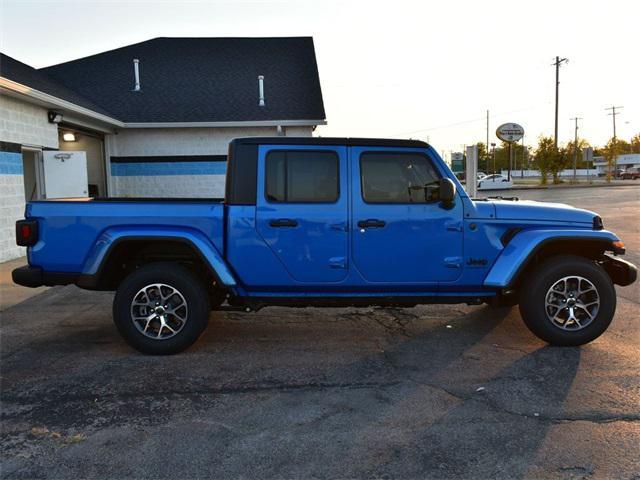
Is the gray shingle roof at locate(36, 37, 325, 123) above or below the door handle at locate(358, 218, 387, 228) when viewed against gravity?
above

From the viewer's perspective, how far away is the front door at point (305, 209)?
4.98 metres

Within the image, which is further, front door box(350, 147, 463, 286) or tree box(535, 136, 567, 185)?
tree box(535, 136, 567, 185)

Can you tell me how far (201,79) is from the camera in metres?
18.9

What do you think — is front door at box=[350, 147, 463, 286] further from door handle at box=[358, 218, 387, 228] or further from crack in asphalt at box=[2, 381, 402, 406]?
crack in asphalt at box=[2, 381, 402, 406]

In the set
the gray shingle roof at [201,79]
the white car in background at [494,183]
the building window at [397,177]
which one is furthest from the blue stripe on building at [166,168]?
the white car in background at [494,183]

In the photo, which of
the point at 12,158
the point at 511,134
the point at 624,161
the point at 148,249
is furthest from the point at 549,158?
the point at 624,161

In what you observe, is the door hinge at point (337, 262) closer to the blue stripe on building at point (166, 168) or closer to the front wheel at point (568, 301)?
the front wheel at point (568, 301)

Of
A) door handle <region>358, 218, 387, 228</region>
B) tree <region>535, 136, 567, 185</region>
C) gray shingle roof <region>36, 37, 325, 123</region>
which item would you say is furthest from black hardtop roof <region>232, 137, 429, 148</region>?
Answer: tree <region>535, 136, 567, 185</region>

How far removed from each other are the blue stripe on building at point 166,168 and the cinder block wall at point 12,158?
524cm

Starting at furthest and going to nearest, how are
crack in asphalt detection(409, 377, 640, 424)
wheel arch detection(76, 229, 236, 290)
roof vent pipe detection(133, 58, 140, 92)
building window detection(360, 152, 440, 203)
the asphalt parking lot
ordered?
1. roof vent pipe detection(133, 58, 140, 92)
2. building window detection(360, 152, 440, 203)
3. wheel arch detection(76, 229, 236, 290)
4. crack in asphalt detection(409, 377, 640, 424)
5. the asphalt parking lot

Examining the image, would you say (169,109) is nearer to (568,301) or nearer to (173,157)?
(173,157)

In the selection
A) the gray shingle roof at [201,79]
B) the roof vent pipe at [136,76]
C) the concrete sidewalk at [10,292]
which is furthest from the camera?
the roof vent pipe at [136,76]

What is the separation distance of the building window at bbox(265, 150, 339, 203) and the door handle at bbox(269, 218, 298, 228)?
192 mm

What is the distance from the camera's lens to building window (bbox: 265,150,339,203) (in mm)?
5059
